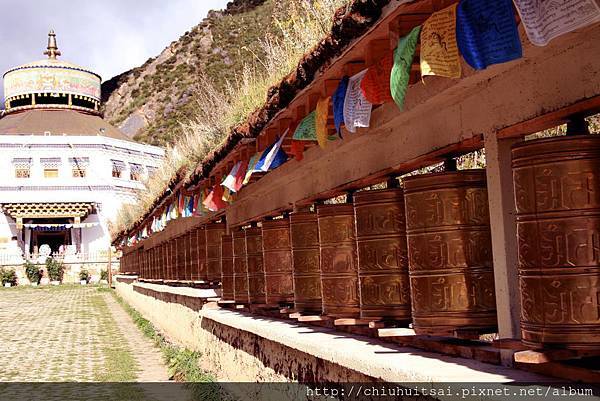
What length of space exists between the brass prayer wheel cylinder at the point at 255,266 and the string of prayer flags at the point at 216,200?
1.59 metres

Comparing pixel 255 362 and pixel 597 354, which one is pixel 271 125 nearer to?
pixel 255 362

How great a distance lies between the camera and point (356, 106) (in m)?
4.32

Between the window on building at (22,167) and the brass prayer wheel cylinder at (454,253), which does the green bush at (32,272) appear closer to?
the window on building at (22,167)

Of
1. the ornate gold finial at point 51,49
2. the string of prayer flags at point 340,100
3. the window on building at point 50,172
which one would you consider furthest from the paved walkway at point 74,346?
the ornate gold finial at point 51,49

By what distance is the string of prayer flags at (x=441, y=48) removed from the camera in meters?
3.10

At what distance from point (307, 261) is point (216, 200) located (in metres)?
3.42

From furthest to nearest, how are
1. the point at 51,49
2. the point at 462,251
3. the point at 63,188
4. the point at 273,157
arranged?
the point at 51,49
the point at 63,188
the point at 273,157
the point at 462,251

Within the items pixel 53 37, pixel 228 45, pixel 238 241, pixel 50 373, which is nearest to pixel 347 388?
pixel 238 241

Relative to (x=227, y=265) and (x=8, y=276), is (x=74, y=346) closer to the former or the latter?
(x=227, y=265)

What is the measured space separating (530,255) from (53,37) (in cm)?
7189

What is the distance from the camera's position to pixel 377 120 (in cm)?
468

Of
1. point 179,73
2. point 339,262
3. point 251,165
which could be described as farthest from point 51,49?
point 339,262

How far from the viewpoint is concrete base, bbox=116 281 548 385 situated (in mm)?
3422

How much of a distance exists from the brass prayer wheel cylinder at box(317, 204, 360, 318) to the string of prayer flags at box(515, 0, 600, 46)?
2.55 meters
